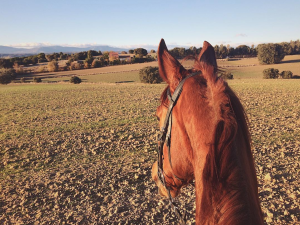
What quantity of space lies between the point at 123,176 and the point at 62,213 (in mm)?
1817

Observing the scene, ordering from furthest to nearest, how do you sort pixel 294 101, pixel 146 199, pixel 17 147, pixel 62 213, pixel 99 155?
pixel 294 101
pixel 17 147
pixel 99 155
pixel 146 199
pixel 62 213

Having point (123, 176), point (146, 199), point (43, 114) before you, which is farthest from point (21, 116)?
point (146, 199)

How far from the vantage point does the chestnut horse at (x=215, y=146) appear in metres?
1.14

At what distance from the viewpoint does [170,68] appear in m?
1.60

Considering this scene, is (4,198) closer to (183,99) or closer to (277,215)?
(183,99)

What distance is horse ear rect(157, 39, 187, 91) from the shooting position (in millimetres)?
1563

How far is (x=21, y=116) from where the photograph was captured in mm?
14164

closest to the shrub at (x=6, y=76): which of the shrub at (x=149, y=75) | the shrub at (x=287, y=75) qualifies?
the shrub at (x=149, y=75)

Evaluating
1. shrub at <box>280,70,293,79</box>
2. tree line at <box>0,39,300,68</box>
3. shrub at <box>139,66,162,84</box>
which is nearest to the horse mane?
shrub at <box>139,66,162,84</box>

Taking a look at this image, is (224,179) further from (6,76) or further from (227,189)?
(6,76)

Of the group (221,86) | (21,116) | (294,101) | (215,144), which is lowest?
(21,116)

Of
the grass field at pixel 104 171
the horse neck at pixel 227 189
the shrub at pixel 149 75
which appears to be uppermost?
the horse neck at pixel 227 189

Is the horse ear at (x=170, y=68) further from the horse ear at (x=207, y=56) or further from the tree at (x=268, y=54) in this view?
the tree at (x=268, y=54)

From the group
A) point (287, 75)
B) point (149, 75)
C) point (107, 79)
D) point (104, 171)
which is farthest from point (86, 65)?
point (104, 171)
